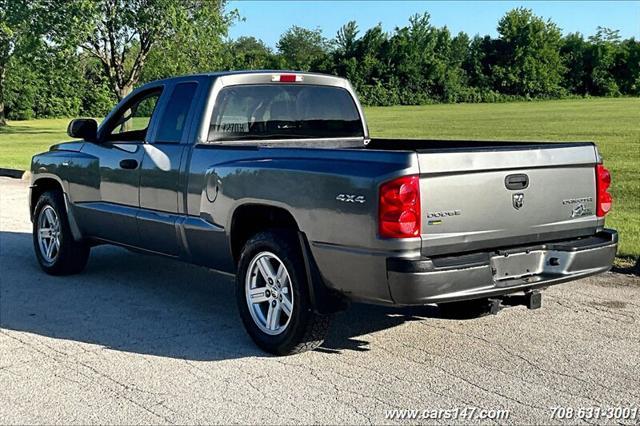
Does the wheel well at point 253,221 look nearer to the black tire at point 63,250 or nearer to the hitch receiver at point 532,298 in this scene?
the hitch receiver at point 532,298

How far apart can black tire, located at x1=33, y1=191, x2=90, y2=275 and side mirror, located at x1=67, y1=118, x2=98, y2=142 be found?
78 cm

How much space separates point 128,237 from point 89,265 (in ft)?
5.40

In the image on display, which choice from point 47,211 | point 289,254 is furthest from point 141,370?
point 47,211

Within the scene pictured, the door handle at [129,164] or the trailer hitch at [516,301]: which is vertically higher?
the door handle at [129,164]

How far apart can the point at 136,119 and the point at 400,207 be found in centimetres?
380

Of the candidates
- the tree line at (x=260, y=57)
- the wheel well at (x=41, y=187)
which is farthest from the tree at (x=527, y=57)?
the wheel well at (x=41, y=187)

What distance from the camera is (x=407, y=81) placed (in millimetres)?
81812

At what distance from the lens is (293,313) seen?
5000mm

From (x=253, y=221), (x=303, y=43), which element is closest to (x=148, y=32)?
(x=253, y=221)

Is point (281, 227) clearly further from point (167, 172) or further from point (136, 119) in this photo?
point (136, 119)

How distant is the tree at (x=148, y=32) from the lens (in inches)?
1353

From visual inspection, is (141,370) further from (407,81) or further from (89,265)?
(407,81)

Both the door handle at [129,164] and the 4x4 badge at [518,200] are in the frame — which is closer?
the 4x4 badge at [518,200]

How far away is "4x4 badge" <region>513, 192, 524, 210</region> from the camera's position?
15.6 ft
